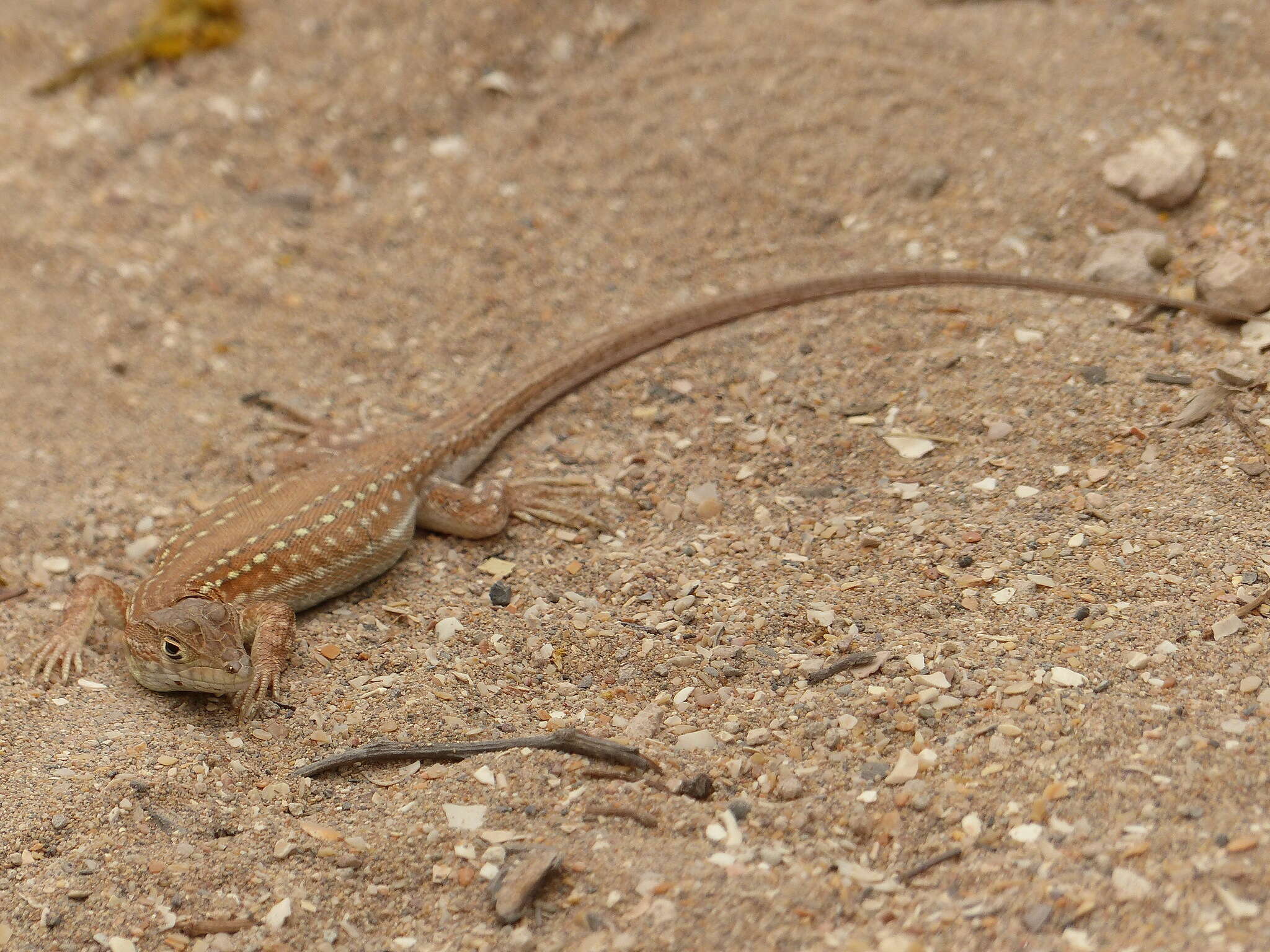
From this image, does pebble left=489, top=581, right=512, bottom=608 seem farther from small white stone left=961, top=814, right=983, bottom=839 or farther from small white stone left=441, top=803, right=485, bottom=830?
small white stone left=961, top=814, right=983, bottom=839

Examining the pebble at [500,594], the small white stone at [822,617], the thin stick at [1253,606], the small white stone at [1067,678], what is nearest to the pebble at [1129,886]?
the small white stone at [1067,678]

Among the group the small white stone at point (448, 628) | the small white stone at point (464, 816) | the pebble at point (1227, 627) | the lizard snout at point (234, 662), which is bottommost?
the small white stone at point (448, 628)

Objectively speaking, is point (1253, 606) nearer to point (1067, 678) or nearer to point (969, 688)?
point (1067, 678)

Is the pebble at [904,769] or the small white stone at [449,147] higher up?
the small white stone at [449,147]

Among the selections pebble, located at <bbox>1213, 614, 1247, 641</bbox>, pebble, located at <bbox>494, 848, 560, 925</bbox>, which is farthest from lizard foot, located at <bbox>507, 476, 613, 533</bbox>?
pebble, located at <bbox>1213, 614, 1247, 641</bbox>

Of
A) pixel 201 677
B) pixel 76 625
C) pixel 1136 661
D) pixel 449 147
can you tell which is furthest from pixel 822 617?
pixel 449 147

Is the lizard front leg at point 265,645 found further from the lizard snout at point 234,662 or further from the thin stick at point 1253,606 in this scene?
the thin stick at point 1253,606
